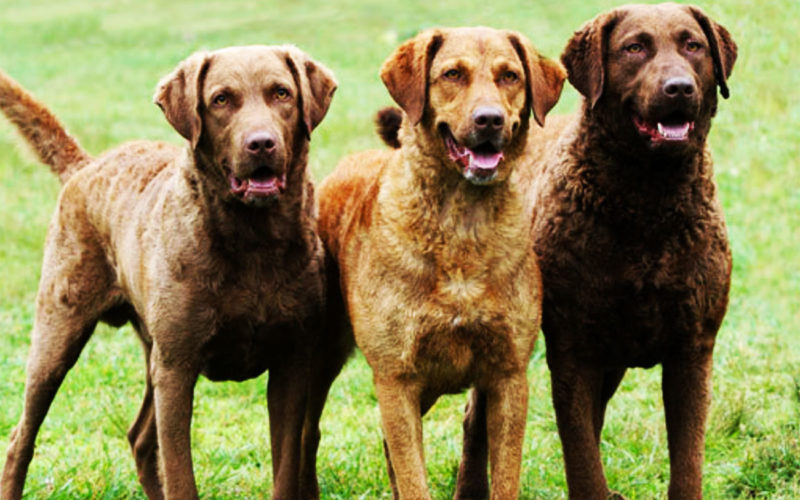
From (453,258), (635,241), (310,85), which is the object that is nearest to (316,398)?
(453,258)

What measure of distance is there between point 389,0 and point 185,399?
20038 millimetres

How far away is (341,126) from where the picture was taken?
1609 cm

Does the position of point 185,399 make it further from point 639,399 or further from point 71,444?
point 639,399

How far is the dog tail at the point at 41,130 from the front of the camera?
6801 mm

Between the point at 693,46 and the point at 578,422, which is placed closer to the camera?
the point at 693,46

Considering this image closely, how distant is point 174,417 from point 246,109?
1389 mm

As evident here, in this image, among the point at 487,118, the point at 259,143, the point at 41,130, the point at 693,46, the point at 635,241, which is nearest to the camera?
the point at 487,118

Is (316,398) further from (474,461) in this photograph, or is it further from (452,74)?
(452,74)

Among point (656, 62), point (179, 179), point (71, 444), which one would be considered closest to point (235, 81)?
point (179, 179)

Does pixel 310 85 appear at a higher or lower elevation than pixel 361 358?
higher

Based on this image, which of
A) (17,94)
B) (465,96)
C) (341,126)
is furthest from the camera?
(341,126)

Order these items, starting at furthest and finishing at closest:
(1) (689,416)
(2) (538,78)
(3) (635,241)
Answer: (1) (689,416) → (3) (635,241) → (2) (538,78)

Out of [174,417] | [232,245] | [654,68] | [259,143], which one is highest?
[654,68]

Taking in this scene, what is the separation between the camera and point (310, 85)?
556 cm
